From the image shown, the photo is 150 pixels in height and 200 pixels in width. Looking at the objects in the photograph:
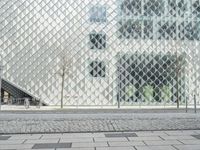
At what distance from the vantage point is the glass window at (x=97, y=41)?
44.5 metres

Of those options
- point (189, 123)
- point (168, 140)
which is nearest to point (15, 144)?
point (168, 140)

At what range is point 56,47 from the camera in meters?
43.5

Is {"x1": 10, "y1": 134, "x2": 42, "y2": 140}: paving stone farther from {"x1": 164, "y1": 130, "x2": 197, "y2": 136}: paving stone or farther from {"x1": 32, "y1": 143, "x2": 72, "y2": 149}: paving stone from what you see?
{"x1": 164, "y1": 130, "x2": 197, "y2": 136}: paving stone

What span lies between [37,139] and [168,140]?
4.91 meters

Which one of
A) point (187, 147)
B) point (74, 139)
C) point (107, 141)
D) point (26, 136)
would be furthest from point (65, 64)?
point (187, 147)

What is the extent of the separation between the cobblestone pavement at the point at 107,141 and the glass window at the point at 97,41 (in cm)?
3091

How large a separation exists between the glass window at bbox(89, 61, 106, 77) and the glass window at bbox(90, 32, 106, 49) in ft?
7.20

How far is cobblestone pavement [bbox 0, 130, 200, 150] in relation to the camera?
35.9 feet

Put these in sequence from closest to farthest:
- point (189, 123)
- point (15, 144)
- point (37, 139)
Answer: point (15, 144), point (37, 139), point (189, 123)

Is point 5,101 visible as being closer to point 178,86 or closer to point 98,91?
point 98,91

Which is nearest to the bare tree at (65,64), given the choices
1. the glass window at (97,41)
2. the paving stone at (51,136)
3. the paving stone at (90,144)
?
the glass window at (97,41)

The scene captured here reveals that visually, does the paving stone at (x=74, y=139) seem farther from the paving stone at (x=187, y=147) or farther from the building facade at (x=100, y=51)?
the building facade at (x=100, y=51)

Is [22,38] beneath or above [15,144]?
above

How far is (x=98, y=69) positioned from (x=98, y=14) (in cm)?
750
